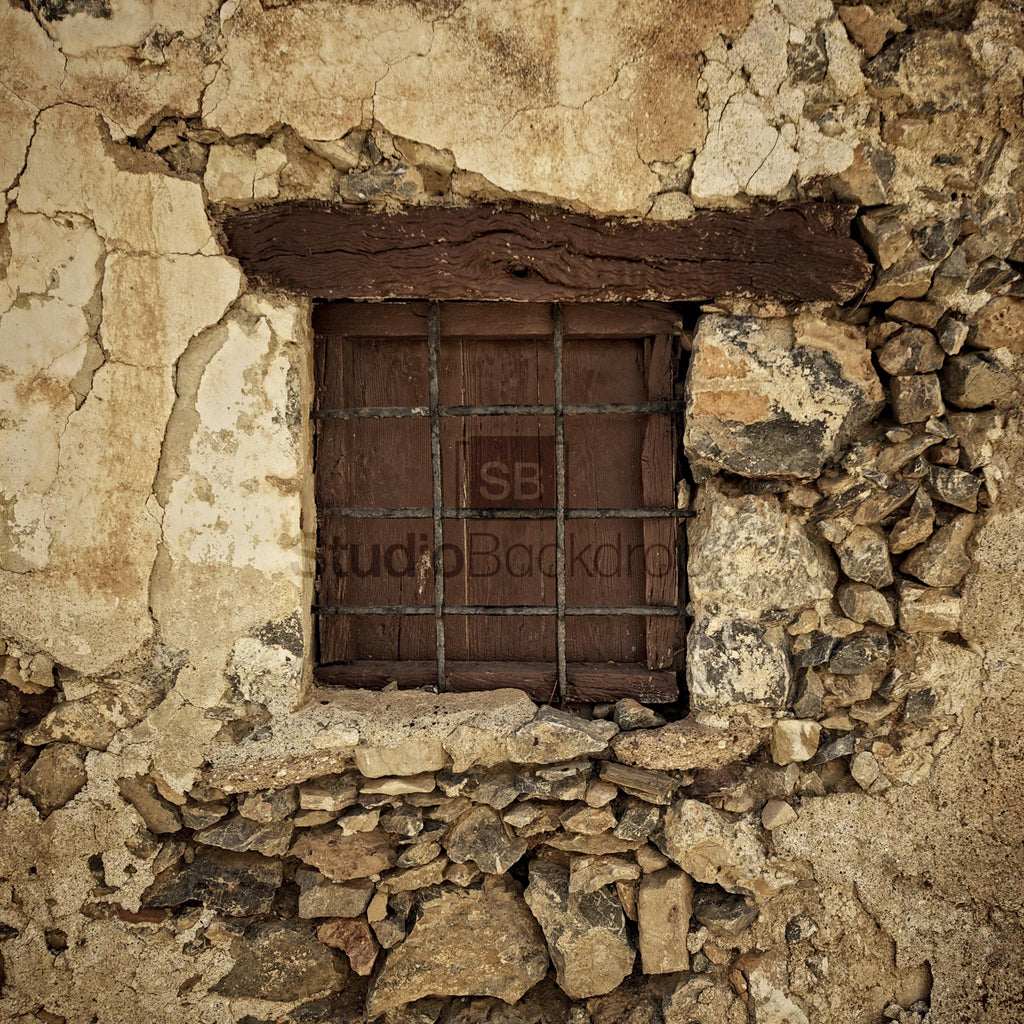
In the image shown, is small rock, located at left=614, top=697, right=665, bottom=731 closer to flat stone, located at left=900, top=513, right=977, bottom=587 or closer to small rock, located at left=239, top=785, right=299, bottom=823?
flat stone, located at left=900, top=513, right=977, bottom=587

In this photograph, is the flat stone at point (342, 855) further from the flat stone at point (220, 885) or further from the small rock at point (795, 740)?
the small rock at point (795, 740)

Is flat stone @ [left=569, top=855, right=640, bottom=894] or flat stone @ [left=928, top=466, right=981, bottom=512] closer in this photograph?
flat stone @ [left=928, top=466, right=981, bottom=512]

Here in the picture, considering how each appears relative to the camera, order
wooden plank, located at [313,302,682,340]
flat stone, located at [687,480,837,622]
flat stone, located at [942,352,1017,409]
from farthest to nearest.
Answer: wooden plank, located at [313,302,682,340] → flat stone, located at [687,480,837,622] → flat stone, located at [942,352,1017,409]

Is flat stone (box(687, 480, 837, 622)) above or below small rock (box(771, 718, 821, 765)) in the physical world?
above

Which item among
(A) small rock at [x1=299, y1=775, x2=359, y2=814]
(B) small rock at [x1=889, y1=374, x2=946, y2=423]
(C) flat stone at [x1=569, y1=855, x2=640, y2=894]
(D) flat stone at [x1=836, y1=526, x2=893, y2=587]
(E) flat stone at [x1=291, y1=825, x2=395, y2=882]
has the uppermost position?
(B) small rock at [x1=889, y1=374, x2=946, y2=423]

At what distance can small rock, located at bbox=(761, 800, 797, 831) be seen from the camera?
175 centimetres

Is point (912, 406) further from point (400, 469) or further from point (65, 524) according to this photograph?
point (65, 524)

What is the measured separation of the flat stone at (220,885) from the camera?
1.80 meters

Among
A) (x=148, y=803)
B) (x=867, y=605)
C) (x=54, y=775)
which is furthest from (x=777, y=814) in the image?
Result: (x=54, y=775)

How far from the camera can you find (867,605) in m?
1.72

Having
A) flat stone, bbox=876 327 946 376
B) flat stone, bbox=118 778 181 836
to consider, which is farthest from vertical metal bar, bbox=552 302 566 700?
flat stone, bbox=118 778 181 836

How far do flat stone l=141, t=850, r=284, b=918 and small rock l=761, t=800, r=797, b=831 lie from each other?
118 cm

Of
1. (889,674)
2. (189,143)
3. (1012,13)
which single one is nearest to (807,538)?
(889,674)

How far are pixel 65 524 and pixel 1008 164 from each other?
7.47 ft
